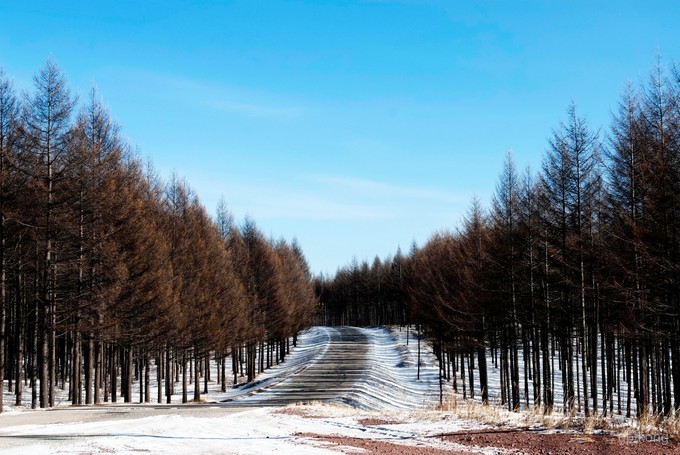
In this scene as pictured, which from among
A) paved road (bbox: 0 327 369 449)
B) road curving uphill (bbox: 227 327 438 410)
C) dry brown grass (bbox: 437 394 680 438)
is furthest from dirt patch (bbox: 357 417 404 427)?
road curving uphill (bbox: 227 327 438 410)

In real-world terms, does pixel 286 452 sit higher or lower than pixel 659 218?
lower

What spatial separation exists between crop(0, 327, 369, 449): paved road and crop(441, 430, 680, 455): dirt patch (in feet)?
30.5

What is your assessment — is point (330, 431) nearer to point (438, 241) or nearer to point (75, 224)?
point (75, 224)

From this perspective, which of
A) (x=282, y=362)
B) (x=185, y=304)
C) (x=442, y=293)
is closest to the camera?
(x=185, y=304)

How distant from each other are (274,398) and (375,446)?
2455cm

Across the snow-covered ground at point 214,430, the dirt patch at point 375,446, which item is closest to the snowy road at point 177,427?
the snow-covered ground at point 214,430

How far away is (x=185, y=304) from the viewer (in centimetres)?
3403

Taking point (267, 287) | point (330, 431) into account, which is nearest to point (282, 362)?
point (267, 287)

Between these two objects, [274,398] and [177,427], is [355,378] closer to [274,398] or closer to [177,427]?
[274,398]

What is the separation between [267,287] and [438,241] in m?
17.6

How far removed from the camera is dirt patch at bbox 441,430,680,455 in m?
12.5

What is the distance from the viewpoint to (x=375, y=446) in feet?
44.8

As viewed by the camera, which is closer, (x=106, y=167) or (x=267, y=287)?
(x=106, y=167)

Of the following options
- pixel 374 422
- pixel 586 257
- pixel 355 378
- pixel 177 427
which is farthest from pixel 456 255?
pixel 177 427
